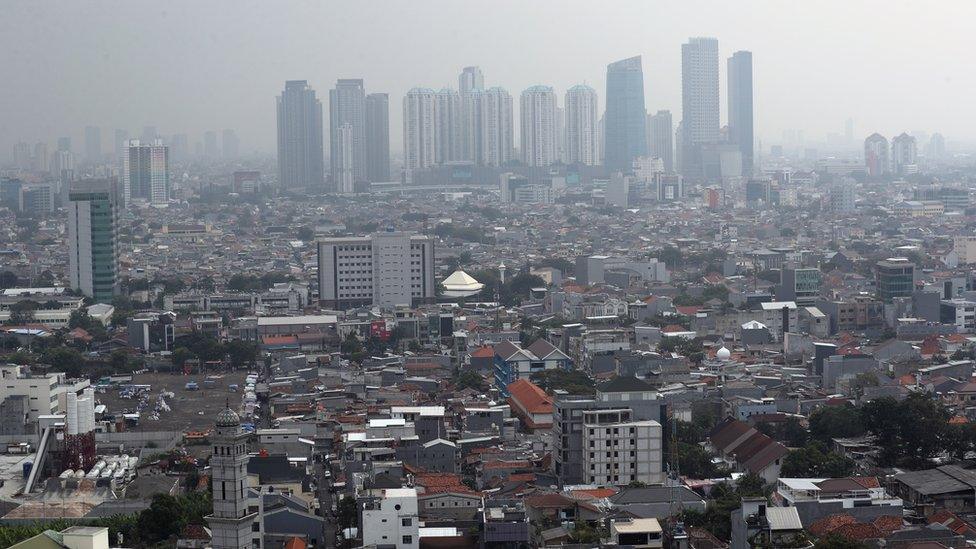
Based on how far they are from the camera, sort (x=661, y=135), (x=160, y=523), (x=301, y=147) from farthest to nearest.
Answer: (x=661, y=135), (x=301, y=147), (x=160, y=523)

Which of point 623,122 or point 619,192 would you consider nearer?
point 619,192

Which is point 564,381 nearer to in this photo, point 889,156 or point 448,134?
point 448,134

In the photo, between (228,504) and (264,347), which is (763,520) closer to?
(228,504)

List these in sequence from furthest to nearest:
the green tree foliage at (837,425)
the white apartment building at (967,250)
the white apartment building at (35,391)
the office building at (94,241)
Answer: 1. the white apartment building at (967,250)
2. the office building at (94,241)
3. the white apartment building at (35,391)
4. the green tree foliage at (837,425)

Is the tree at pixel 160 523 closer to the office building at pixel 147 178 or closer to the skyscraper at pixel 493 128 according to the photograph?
the office building at pixel 147 178

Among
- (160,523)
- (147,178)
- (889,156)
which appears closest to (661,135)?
(889,156)

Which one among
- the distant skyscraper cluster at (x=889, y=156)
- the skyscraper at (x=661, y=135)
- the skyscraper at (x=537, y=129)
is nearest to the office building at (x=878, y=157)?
the distant skyscraper cluster at (x=889, y=156)

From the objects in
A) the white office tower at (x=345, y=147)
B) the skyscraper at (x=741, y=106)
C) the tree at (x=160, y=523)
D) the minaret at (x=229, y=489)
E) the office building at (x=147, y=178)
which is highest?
the skyscraper at (x=741, y=106)

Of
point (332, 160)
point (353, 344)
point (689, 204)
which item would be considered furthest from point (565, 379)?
point (332, 160)
